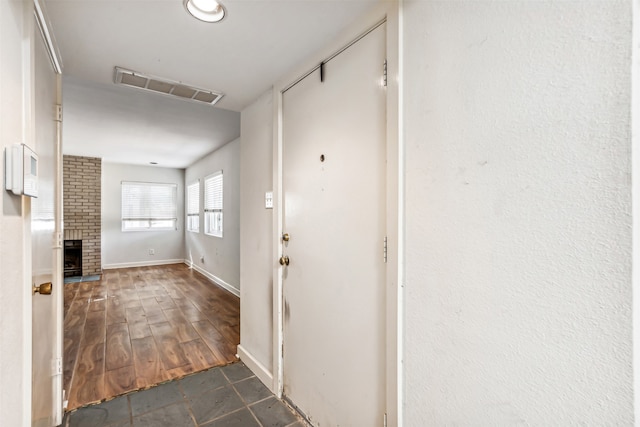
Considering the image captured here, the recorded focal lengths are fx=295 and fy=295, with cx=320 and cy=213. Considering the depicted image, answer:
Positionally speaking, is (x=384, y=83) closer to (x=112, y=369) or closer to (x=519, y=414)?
(x=519, y=414)

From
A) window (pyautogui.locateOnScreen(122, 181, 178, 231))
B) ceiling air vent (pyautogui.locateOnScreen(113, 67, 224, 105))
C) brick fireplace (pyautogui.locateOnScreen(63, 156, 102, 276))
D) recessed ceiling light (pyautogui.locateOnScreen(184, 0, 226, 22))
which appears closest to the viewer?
recessed ceiling light (pyautogui.locateOnScreen(184, 0, 226, 22))

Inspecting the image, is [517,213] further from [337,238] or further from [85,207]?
[85,207]

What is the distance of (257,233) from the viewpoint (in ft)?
7.99

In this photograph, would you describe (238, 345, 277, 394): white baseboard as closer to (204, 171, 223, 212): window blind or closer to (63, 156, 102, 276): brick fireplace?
(204, 171, 223, 212): window blind

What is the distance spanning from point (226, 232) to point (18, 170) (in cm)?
422

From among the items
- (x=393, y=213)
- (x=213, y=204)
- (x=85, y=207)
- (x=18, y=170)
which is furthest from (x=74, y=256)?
(x=393, y=213)

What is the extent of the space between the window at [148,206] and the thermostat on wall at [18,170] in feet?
22.2

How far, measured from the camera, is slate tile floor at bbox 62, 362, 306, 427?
72.7 inches

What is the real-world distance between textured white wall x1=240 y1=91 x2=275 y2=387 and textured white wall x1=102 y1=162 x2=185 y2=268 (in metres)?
5.53

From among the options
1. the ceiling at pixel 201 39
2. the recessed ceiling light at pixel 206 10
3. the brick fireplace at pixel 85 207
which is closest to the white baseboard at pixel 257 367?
the ceiling at pixel 201 39

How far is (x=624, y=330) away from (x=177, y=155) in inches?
254

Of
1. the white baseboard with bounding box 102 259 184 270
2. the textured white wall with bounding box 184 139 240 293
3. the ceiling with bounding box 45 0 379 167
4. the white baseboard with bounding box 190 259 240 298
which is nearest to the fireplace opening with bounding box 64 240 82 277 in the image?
the white baseboard with bounding box 102 259 184 270

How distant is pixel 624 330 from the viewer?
0.68 meters

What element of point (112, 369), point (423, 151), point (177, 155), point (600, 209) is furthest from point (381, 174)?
point (177, 155)
